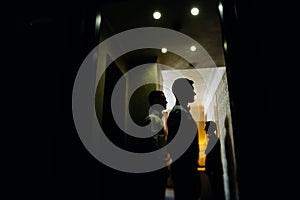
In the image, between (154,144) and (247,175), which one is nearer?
(247,175)

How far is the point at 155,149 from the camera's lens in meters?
2.91

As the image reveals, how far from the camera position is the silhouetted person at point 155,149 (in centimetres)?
284

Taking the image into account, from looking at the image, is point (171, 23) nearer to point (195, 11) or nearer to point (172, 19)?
point (172, 19)

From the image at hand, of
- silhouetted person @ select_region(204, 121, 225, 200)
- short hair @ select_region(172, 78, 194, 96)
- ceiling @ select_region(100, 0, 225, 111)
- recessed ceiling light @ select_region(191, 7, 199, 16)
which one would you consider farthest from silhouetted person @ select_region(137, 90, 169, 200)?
recessed ceiling light @ select_region(191, 7, 199, 16)

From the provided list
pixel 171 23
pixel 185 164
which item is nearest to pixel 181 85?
pixel 185 164

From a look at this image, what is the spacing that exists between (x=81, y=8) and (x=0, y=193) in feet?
7.37

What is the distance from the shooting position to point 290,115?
5.73ft

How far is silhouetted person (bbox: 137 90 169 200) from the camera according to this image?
2838mm

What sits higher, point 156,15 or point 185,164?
point 156,15

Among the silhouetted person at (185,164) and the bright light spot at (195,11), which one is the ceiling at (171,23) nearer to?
the bright light spot at (195,11)

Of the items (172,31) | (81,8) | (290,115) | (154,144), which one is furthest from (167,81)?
(290,115)

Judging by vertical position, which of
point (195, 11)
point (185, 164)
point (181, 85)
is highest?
point (195, 11)

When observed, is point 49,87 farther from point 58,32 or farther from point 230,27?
point 230,27

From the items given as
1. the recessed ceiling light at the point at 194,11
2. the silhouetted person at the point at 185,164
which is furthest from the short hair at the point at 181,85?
the recessed ceiling light at the point at 194,11
